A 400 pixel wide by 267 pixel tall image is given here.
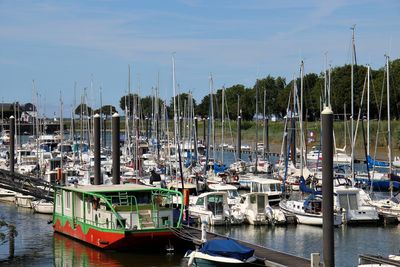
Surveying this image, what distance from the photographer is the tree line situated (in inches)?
4288

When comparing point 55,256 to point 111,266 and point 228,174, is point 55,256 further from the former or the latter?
point 228,174

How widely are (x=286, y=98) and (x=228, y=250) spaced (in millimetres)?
123537

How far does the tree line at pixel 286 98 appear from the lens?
357 feet

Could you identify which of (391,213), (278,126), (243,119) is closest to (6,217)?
(391,213)

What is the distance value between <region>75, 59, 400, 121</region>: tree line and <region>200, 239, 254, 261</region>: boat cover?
201 ft

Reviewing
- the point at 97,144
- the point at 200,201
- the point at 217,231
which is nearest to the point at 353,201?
the point at 217,231

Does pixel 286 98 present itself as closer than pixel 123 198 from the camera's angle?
No

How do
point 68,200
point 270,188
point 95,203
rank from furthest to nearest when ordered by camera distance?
1. point 270,188
2. point 68,200
3. point 95,203

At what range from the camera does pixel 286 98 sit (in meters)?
156

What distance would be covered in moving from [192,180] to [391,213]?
71.7 ft

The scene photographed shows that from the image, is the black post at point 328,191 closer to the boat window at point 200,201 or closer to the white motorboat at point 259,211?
the white motorboat at point 259,211

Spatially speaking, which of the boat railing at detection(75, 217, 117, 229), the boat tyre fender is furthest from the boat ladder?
the boat tyre fender

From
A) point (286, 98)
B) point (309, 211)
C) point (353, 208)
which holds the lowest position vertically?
point (309, 211)

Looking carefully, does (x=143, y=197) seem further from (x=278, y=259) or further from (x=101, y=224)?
(x=278, y=259)
